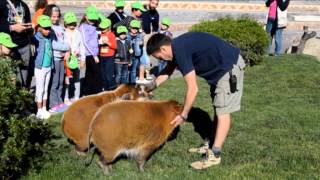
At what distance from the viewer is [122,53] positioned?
9320mm

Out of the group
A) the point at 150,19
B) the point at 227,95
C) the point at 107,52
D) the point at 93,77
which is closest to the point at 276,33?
the point at 150,19

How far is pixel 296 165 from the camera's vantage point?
587 cm

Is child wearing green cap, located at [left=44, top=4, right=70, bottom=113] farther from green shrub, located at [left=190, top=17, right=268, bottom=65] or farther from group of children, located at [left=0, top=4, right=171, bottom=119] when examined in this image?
green shrub, located at [left=190, top=17, right=268, bottom=65]

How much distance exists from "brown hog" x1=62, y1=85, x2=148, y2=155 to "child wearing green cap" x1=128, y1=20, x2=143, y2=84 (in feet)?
11.9

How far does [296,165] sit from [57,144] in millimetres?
2895

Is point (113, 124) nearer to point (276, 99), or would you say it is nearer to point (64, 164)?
point (64, 164)

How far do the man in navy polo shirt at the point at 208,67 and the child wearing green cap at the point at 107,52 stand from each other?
10.6ft

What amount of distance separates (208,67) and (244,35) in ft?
23.2

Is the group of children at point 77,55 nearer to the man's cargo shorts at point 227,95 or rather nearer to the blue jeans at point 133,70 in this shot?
the blue jeans at point 133,70

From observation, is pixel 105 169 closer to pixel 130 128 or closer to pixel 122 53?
pixel 130 128

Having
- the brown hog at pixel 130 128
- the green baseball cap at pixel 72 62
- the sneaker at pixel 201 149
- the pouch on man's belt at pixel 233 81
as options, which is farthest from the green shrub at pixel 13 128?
the green baseball cap at pixel 72 62

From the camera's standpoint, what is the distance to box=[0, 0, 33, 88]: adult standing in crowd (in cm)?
748

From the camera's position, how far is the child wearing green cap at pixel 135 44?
9.59 m

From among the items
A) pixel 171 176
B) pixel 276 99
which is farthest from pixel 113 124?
pixel 276 99
